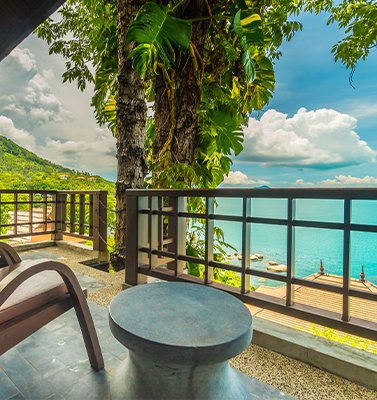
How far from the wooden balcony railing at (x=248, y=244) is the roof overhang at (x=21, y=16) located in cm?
135

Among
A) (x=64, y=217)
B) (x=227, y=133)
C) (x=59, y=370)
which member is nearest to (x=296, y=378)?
(x=59, y=370)

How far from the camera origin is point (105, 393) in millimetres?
1204

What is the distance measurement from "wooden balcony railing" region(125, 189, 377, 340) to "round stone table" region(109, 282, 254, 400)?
78 centimetres

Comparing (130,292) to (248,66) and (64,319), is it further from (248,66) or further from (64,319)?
(248,66)

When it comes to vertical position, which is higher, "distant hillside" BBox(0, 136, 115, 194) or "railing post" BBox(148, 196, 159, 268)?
"distant hillside" BBox(0, 136, 115, 194)

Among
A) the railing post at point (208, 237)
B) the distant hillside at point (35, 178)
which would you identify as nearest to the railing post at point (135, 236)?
the railing post at point (208, 237)

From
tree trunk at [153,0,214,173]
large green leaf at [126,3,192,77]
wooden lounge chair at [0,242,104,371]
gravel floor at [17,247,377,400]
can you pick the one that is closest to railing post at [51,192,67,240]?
tree trunk at [153,0,214,173]

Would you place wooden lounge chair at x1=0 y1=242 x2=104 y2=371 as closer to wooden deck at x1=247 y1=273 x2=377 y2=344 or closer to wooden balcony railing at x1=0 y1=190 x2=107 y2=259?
wooden balcony railing at x1=0 y1=190 x2=107 y2=259

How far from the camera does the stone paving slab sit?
3.93 ft

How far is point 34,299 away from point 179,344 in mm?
783

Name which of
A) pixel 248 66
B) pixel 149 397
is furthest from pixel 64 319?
pixel 248 66

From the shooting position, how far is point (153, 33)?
265 centimetres

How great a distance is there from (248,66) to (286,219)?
215 centimetres

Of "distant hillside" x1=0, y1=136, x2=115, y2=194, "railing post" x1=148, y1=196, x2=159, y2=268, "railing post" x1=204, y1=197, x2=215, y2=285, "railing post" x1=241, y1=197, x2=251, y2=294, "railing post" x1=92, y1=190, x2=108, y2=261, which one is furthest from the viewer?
"distant hillside" x1=0, y1=136, x2=115, y2=194
